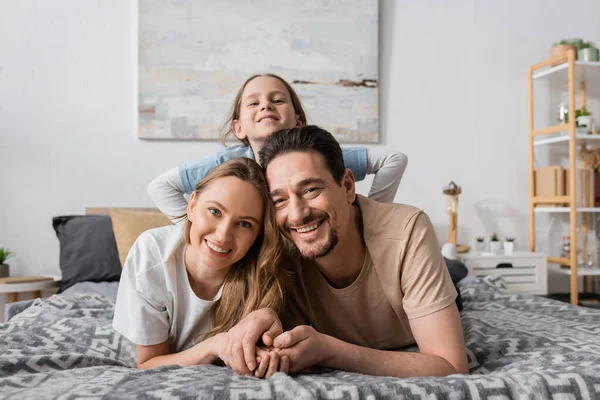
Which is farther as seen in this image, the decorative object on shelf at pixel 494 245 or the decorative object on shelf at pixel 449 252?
the decorative object on shelf at pixel 494 245

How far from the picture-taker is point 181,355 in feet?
4.08

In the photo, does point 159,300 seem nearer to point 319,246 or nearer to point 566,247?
point 319,246

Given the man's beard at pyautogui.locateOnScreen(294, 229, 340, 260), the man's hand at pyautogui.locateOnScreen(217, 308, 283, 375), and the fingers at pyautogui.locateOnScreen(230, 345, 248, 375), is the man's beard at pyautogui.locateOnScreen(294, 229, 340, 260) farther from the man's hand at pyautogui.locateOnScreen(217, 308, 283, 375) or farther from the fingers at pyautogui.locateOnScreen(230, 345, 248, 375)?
the fingers at pyautogui.locateOnScreen(230, 345, 248, 375)

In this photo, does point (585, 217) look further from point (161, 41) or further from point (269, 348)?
point (269, 348)

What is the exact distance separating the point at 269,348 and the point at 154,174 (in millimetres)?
2400

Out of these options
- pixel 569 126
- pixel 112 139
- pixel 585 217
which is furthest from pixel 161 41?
pixel 585 217

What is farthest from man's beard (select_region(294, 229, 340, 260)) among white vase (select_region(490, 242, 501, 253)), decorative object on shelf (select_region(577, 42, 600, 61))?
decorative object on shelf (select_region(577, 42, 600, 61))

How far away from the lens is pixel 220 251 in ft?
4.22

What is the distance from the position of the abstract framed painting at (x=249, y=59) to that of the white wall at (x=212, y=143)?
4.0 inches

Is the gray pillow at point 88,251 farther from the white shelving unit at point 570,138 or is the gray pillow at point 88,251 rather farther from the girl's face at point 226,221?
the white shelving unit at point 570,138

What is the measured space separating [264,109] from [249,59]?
5.61ft

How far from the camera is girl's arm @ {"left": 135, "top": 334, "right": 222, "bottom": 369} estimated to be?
1.20m

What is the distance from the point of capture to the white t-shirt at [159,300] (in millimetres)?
1270

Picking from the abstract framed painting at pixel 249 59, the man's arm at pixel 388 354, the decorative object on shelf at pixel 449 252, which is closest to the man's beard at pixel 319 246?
the man's arm at pixel 388 354
